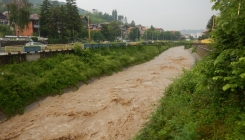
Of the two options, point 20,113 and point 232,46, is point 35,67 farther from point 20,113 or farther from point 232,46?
point 232,46

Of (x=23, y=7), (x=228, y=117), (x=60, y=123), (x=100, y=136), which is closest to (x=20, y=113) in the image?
(x=60, y=123)

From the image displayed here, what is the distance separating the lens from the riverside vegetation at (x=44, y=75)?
13.4 meters

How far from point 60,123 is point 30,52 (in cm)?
1104

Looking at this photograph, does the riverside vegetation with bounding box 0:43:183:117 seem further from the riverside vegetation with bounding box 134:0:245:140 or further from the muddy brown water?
the riverside vegetation with bounding box 134:0:245:140

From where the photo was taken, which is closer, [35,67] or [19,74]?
[19,74]

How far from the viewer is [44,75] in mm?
17547

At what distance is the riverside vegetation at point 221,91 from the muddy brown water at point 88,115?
3.57 m

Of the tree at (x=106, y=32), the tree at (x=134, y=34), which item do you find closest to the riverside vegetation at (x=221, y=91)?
the tree at (x=106, y=32)

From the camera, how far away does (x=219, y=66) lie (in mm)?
4969

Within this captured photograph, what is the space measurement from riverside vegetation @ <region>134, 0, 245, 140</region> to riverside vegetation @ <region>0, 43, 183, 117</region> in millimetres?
10205

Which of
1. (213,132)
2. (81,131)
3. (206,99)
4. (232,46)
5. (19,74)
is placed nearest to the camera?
(213,132)

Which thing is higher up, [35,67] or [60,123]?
[35,67]

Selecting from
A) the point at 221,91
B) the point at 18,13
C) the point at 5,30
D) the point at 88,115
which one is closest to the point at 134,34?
the point at 5,30

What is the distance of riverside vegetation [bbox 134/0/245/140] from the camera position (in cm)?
436
